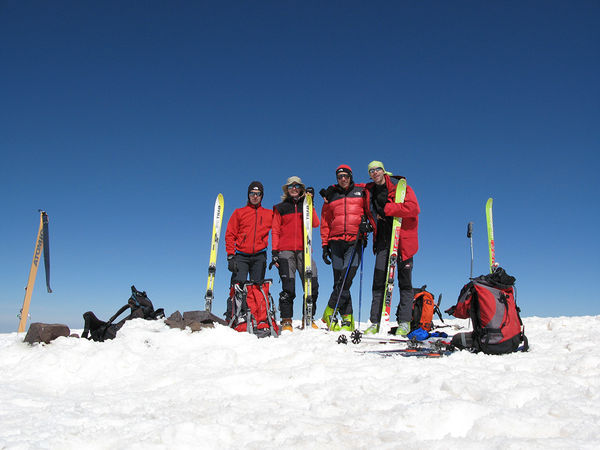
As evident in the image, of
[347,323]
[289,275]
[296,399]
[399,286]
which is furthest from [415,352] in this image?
[289,275]

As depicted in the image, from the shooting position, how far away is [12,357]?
14.1 feet

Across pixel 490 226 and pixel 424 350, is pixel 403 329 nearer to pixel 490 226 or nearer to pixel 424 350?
pixel 424 350

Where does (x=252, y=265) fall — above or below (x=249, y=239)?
below

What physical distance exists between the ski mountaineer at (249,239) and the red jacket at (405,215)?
2.13m

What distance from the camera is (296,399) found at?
263 centimetres

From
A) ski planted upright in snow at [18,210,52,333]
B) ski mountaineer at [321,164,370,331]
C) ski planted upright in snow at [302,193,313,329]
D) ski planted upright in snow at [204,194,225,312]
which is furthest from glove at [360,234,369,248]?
ski planted upright in snow at [18,210,52,333]

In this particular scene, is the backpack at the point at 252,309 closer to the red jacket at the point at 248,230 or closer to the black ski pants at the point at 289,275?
the black ski pants at the point at 289,275

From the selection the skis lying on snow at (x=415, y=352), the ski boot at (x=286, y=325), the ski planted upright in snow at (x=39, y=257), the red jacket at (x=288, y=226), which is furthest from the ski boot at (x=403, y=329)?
the ski planted upright in snow at (x=39, y=257)

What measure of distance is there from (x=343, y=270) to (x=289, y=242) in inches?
50.4

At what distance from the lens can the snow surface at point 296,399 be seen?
1.98m

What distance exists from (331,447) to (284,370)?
4.81ft

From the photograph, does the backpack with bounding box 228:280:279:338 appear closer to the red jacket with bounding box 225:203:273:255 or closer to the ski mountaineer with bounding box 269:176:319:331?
the ski mountaineer with bounding box 269:176:319:331

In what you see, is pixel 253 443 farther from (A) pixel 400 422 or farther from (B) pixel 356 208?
(B) pixel 356 208

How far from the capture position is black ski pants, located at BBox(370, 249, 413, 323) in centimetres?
636
